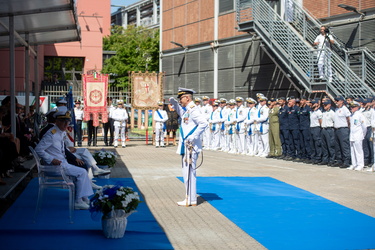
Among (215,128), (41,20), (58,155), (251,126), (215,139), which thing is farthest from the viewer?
(215,139)

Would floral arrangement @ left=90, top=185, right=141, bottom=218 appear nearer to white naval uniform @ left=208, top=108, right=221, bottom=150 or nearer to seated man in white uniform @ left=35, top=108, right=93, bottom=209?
seated man in white uniform @ left=35, top=108, right=93, bottom=209

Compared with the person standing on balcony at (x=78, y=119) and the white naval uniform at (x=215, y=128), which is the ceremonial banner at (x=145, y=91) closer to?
the person standing on balcony at (x=78, y=119)

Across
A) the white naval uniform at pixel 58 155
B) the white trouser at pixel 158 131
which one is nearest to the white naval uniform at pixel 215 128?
the white trouser at pixel 158 131

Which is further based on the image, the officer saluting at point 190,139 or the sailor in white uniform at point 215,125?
the sailor in white uniform at point 215,125

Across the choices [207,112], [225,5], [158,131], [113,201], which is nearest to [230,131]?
[207,112]

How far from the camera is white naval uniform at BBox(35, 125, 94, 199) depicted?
31.1ft

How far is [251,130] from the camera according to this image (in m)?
22.8

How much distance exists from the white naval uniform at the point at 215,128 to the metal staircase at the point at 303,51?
13.4ft

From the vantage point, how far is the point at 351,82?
20.1m

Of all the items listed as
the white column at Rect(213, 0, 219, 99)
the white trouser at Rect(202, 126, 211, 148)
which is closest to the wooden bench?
the white trouser at Rect(202, 126, 211, 148)

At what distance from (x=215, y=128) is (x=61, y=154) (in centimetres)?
1717

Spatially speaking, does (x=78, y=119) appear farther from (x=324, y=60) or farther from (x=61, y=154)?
(x=61, y=154)

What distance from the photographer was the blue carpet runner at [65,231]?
7281mm

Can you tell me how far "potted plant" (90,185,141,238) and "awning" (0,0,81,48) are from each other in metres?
5.00
